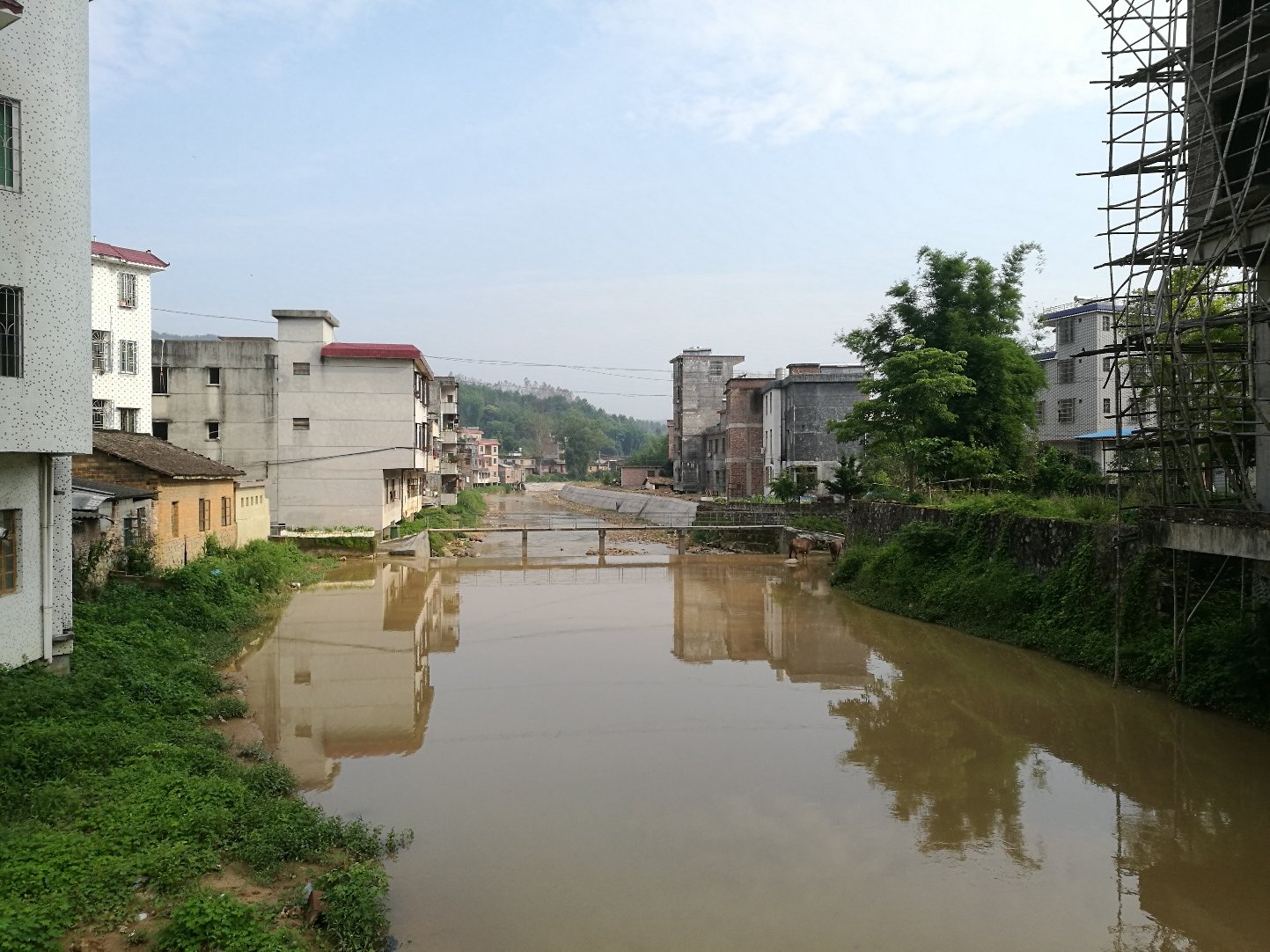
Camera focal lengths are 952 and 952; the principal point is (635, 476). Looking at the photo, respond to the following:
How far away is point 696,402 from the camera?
63.4 metres

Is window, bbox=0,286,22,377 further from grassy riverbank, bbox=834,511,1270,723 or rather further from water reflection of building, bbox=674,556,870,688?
grassy riverbank, bbox=834,511,1270,723

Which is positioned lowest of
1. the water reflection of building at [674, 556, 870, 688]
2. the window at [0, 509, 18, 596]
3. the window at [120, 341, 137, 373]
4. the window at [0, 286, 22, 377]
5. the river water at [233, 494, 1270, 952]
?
the water reflection of building at [674, 556, 870, 688]

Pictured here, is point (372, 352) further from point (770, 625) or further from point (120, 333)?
point (770, 625)

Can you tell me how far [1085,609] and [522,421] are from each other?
460ft

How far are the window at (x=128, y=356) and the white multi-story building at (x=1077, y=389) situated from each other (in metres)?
30.2

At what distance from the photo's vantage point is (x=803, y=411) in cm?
4388

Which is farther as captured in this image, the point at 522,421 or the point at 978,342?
the point at 522,421

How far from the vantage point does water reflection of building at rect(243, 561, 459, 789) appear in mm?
11891

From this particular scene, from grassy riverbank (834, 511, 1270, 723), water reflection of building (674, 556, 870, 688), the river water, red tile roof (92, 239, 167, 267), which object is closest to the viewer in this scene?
the river water

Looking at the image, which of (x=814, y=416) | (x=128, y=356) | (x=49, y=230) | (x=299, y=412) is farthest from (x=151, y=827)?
(x=814, y=416)

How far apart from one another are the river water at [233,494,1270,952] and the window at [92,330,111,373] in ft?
40.1

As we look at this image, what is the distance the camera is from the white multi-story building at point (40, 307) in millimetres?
10281

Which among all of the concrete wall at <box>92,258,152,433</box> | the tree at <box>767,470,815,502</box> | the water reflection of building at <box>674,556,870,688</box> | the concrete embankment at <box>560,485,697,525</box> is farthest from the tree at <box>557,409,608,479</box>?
the concrete wall at <box>92,258,152,433</box>

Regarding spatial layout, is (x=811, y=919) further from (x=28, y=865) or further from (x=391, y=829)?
(x=28, y=865)
